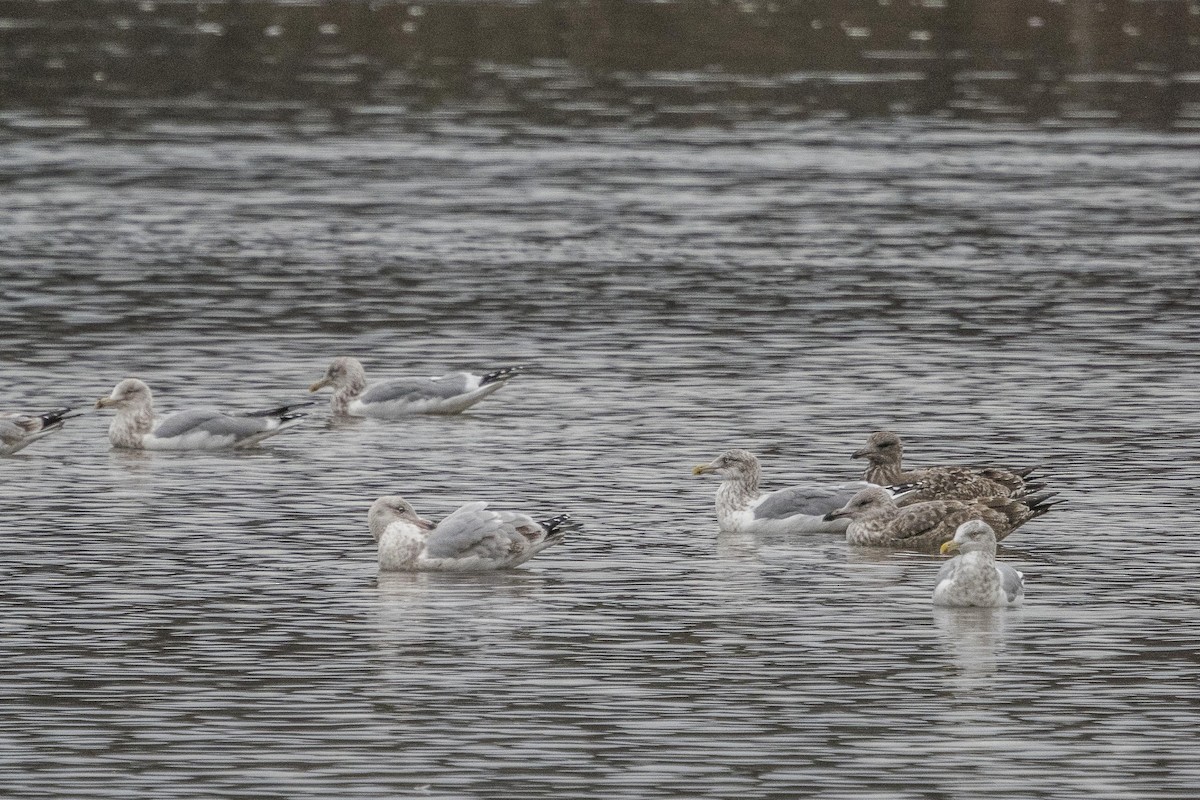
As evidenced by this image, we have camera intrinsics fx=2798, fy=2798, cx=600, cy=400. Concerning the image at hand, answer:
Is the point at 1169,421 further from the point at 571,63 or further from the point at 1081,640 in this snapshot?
the point at 571,63

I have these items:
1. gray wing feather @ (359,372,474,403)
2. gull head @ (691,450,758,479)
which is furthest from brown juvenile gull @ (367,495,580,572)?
gray wing feather @ (359,372,474,403)

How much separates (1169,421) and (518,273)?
14.1 meters

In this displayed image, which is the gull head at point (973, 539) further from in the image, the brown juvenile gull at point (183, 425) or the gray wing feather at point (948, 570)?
the brown juvenile gull at point (183, 425)

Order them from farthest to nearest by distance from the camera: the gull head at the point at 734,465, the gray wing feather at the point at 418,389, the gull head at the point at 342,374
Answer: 1. the gull head at the point at 342,374
2. the gray wing feather at the point at 418,389
3. the gull head at the point at 734,465

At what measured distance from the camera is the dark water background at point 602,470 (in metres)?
15.3

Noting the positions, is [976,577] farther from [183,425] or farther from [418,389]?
[418,389]

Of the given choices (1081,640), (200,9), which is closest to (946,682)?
(1081,640)

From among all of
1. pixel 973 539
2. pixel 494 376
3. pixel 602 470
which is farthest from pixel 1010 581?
pixel 494 376

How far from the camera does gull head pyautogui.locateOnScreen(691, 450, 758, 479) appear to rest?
22.2 meters

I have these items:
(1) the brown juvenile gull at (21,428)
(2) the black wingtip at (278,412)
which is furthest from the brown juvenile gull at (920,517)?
(1) the brown juvenile gull at (21,428)

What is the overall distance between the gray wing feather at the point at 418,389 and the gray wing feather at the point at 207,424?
2.33 m

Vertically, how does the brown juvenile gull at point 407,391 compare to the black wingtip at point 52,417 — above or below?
below

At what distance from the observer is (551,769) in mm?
14641

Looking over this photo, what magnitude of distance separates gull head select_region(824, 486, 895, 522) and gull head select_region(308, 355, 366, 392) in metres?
7.99
